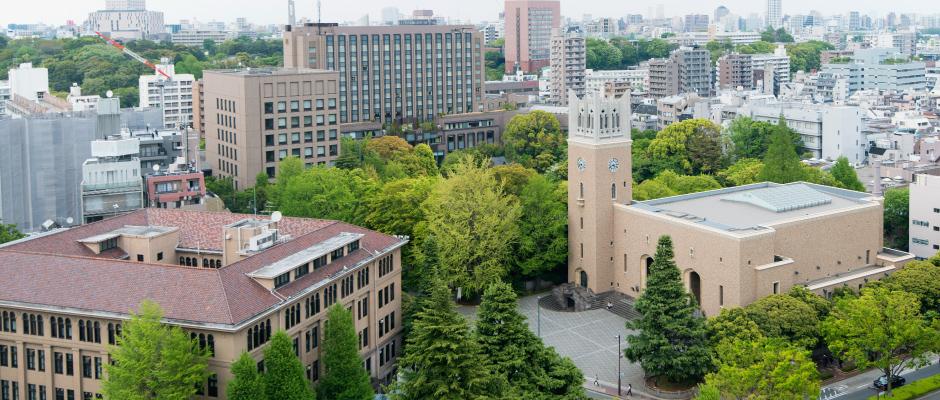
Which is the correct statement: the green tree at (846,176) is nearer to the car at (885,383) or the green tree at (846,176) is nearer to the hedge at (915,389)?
the hedge at (915,389)

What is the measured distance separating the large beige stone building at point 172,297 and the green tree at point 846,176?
143 ft

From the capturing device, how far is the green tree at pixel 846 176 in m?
79.1

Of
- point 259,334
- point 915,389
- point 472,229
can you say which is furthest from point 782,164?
point 259,334

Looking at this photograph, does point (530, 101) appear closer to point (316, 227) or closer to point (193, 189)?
point (193, 189)

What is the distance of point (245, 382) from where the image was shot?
3800 centimetres

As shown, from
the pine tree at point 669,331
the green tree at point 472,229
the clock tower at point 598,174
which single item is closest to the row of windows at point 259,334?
the pine tree at point 669,331

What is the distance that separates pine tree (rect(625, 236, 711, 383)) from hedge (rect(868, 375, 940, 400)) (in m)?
8.15

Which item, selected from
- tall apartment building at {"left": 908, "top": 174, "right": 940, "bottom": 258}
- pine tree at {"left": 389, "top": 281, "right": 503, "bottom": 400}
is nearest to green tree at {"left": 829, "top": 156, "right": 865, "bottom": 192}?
tall apartment building at {"left": 908, "top": 174, "right": 940, "bottom": 258}

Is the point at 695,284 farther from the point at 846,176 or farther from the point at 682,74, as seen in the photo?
the point at 682,74

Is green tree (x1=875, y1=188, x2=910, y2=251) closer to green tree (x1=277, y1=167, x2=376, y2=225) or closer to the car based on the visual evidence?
the car

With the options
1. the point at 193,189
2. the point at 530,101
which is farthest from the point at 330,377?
the point at 530,101

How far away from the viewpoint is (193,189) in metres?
72.2

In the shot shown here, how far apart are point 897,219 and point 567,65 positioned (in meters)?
92.3

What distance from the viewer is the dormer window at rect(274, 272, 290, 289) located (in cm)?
4310
